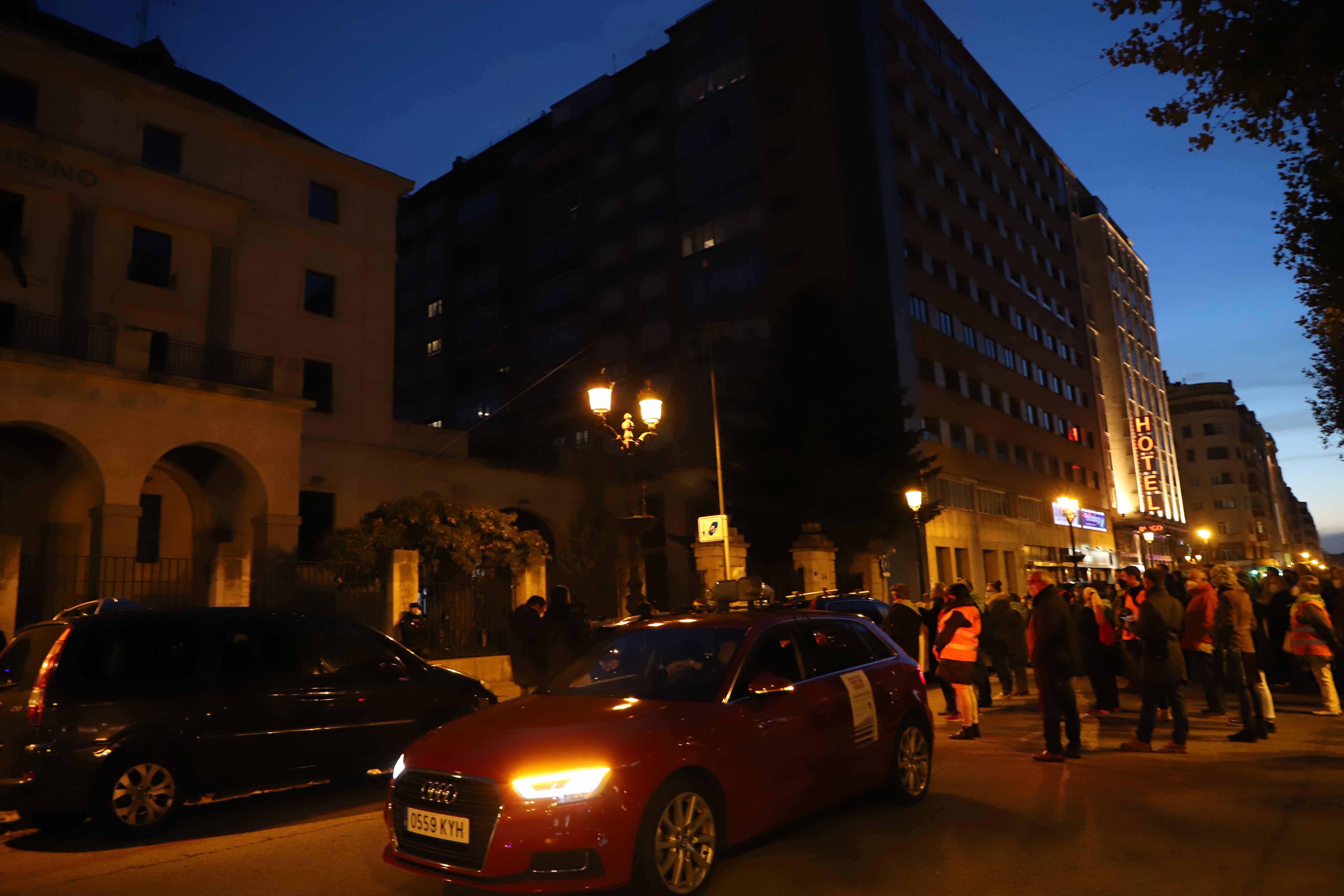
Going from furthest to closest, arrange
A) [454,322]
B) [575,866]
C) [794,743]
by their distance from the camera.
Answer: [454,322], [794,743], [575,866]

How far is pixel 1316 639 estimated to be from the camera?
11516 mm

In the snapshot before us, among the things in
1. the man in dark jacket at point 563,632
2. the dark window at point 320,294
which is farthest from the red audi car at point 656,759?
the dark window at point 320,294

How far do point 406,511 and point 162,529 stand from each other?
775cm

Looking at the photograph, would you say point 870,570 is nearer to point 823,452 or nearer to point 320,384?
point 823,452

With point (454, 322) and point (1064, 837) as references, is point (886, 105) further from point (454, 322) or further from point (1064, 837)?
point (1064, 837)

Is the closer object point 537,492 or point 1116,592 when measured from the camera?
point 1116,592

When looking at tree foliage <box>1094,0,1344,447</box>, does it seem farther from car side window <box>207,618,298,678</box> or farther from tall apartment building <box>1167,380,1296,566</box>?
tall apartment building <box>1167,380,1296,566</box>

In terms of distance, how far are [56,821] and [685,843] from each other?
5.43 meters

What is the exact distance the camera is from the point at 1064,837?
5977mm

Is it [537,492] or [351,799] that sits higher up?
[537,492]

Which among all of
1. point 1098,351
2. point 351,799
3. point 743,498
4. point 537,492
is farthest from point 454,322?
point 351,799

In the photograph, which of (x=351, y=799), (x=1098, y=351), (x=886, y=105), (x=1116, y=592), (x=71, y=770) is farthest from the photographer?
(x=1098, y=351)

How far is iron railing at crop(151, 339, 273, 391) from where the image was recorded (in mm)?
23844

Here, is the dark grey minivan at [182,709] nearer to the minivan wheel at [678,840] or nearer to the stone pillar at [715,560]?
the minivan wheel at [678,840]
